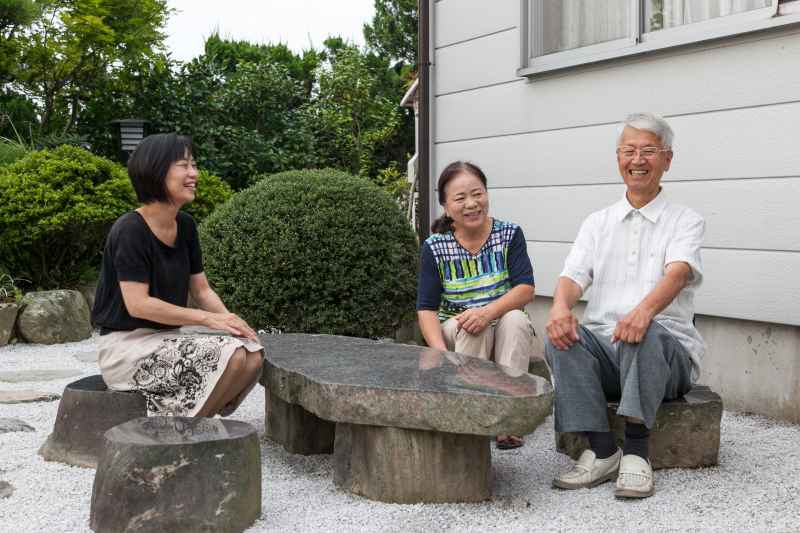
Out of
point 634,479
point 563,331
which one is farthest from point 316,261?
point 634,479

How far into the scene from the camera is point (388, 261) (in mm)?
5508

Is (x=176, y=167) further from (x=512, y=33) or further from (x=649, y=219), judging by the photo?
(x=512, y=33)

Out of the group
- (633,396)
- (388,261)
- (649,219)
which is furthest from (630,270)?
(388,261)

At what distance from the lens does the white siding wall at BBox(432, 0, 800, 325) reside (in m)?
4.00

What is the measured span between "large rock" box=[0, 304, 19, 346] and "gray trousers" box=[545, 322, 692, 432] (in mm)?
5032

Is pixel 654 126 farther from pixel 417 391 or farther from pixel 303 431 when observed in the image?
pixel 303 431

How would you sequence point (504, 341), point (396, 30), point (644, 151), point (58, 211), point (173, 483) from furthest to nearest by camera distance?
point (396, 30)
point (58, 211)
point (504, 341)
point (644, 151)
point (173, 483)

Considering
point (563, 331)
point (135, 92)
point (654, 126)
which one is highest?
point (135, 92)

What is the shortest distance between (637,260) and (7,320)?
530cm

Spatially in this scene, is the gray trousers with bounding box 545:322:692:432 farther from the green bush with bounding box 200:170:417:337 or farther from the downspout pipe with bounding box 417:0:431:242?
the downspout pipe with bounding box 417:0:431:242

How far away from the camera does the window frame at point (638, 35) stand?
155 inches

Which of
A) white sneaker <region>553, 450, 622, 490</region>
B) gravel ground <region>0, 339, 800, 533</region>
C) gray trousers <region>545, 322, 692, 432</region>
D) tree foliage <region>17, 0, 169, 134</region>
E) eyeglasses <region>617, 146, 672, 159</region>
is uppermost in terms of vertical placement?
tree foliage <region>17, 0, 169, 134</region>

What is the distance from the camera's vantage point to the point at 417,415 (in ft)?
9.41

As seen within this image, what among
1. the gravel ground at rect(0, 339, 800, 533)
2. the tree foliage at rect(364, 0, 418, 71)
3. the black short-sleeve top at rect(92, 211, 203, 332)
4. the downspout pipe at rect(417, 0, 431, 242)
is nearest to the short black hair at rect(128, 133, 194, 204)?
the black short-sleeve top at rect(92, 211, 203, 332)
